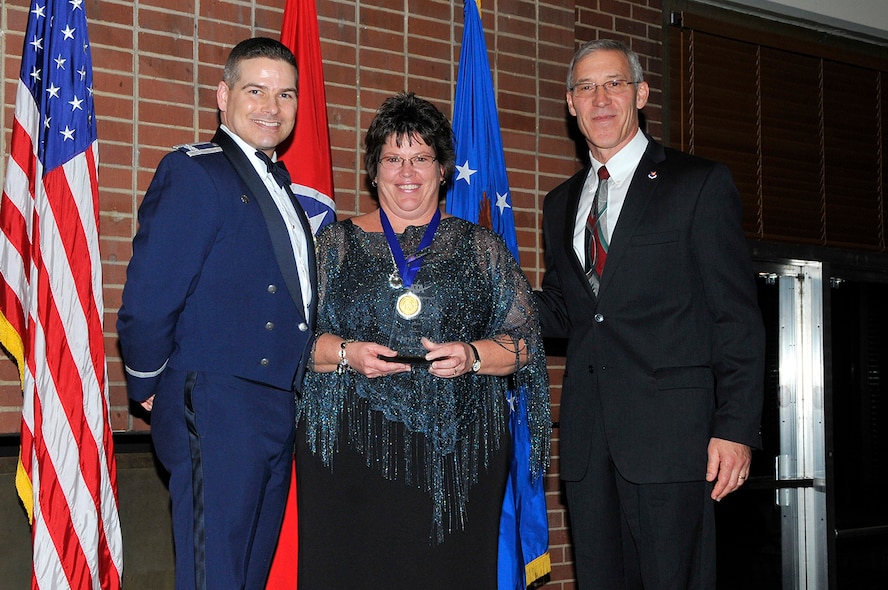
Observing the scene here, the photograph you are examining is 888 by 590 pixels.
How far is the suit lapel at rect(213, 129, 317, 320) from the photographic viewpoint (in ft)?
8.63

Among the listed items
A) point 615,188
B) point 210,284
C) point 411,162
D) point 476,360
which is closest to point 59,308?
point 210,284

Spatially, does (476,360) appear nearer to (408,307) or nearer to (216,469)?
(408,307)

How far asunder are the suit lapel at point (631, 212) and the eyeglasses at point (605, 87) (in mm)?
261

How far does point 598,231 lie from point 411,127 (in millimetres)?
659

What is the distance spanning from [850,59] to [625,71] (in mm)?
3324

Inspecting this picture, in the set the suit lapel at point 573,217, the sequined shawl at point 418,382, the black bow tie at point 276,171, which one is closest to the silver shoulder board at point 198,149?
the black bow tie at point 276,171

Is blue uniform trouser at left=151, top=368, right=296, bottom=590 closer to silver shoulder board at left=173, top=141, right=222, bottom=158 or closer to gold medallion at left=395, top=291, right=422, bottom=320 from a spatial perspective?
gold medallion at left=395, top=291, right=422, bottom=320

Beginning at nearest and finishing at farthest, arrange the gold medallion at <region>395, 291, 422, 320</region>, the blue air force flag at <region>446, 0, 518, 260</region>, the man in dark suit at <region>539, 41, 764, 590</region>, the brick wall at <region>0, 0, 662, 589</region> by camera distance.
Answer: the man in dark suit at <region>539, 41, 764, 590</region>
the gold medallion at <region>395, 291, 422, 320</region>
the brick wall at <region>0, 0, 662, 589</region>
the blue air force flag at <region>446, 0, 518, 260</region>

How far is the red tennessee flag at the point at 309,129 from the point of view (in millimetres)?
3520

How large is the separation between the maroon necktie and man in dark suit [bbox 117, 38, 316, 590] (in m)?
0.87

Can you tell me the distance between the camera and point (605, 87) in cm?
288

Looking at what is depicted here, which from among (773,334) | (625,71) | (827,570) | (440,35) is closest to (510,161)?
(440,35)

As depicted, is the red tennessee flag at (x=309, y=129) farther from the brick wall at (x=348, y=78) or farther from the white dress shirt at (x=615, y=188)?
the white dress shirt at (x=615, y=188)

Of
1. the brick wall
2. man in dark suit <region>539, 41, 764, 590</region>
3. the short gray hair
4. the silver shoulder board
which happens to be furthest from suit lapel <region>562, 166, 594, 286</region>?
the brick wall
